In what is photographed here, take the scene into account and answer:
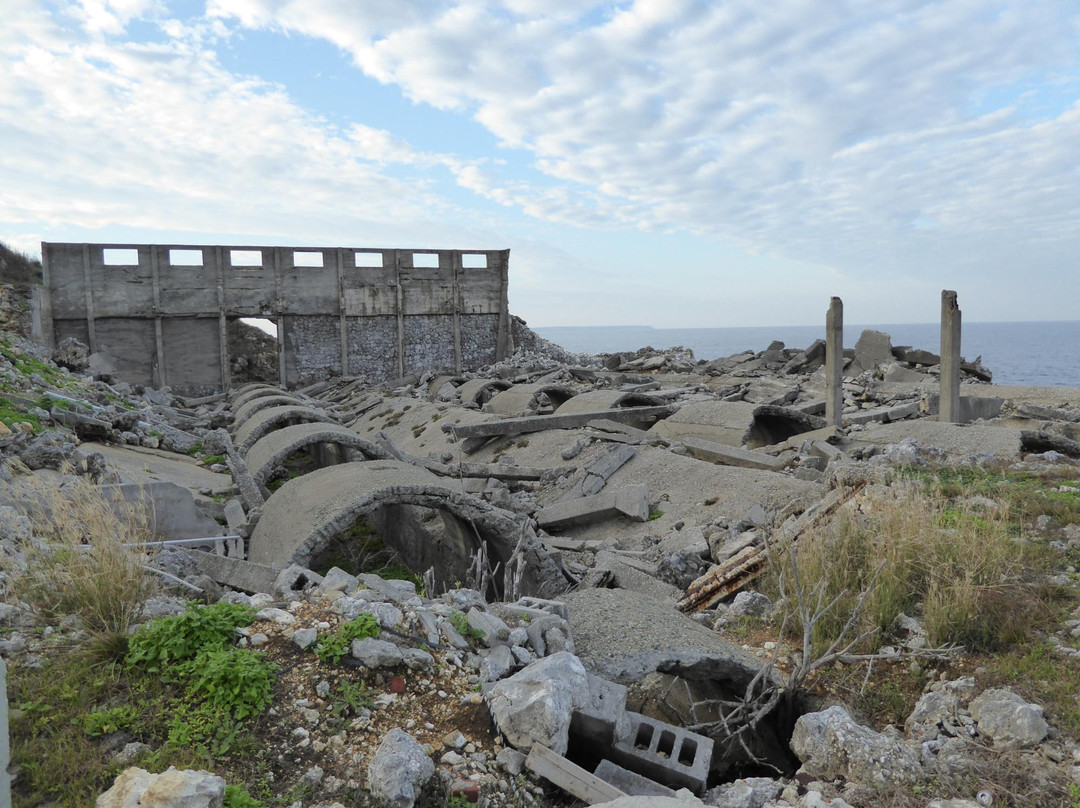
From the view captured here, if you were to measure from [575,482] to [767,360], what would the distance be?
15.8 m

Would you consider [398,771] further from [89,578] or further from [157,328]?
[157,328]

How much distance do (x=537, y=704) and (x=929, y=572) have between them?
11.2ft

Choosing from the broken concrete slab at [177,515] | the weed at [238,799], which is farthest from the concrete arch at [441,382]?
the weed at [238,799]

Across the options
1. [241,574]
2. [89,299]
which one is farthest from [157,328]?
[241,574]

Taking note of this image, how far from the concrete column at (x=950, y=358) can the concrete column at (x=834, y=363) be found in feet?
5.19

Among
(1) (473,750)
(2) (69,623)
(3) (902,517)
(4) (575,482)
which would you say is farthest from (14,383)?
(3) (902,517)

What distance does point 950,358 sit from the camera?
12.3m

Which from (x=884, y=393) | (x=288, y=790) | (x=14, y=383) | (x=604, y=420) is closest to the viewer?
(x=288, y=790)

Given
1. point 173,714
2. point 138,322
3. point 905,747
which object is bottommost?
point 905,747

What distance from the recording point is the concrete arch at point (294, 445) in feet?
32.6

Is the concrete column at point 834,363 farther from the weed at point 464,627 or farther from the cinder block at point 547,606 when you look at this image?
the weed at point 464,627

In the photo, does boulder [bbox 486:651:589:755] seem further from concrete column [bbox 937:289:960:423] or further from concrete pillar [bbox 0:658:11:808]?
concrete column [bbox 937:289:960:423]

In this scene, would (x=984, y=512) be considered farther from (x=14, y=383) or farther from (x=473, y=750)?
(x=14, y=383)

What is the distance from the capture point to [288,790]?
125 inches
